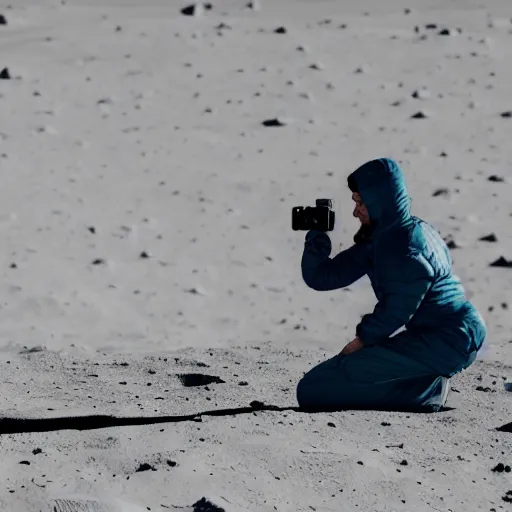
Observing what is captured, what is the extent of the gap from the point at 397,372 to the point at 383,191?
27.8 inches

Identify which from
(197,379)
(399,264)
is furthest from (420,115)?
(399,264)

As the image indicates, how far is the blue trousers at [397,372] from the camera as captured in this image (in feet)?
14.5

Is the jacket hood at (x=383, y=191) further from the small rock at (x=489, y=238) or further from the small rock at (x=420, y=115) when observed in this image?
the small rock at (x=420, y=115)

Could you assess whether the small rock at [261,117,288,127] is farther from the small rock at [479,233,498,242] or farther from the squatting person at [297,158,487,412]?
the squatting person at [297,158,487,412]

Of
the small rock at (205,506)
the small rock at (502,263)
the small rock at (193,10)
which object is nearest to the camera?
the small rock at (205,506)

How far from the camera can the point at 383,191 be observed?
430 cm

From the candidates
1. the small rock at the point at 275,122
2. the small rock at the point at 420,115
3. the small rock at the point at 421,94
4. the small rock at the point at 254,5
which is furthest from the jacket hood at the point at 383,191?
the small rock at the point at 254,5

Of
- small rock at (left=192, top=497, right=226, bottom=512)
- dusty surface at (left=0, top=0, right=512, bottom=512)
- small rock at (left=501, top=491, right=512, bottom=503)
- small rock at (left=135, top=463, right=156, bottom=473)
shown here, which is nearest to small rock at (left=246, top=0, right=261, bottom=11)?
dusty surface at (left=0, top=0, right=512, bottom=512)

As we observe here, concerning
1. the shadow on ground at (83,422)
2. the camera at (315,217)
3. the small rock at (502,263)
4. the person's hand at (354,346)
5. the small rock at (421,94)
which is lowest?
the small rock at (502,263)

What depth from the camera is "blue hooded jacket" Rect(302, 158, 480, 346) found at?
4273 millimetres

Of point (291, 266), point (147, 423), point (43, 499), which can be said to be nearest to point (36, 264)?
point (291, 266)

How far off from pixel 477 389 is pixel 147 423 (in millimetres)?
1479

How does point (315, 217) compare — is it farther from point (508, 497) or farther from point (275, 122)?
point (275, 122)

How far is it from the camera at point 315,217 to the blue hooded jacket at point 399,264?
0.43ft
